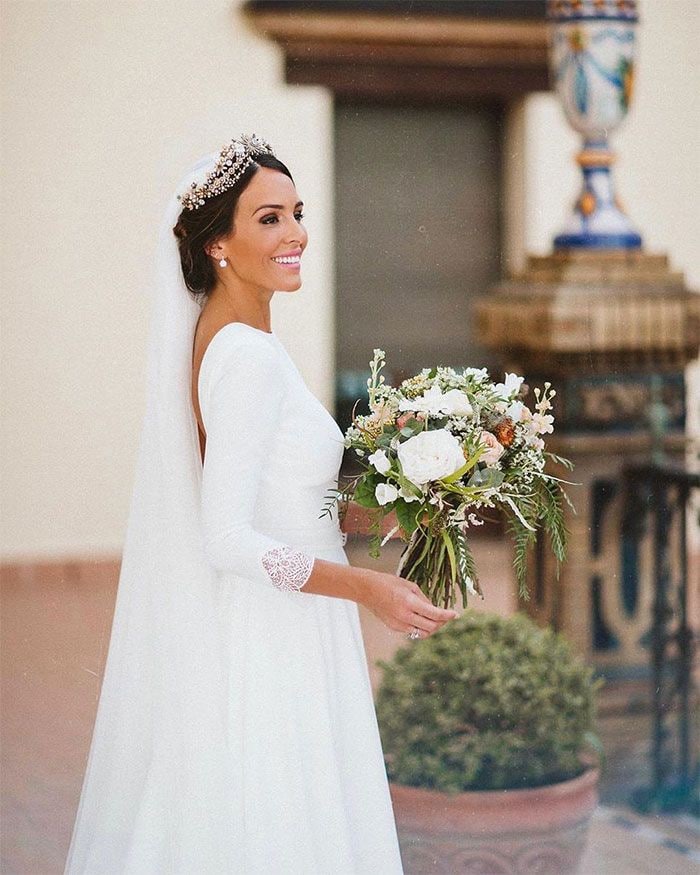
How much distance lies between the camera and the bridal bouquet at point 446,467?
2.18 m

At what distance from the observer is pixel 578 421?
4371 millimetres

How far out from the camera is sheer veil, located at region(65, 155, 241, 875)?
230 cm

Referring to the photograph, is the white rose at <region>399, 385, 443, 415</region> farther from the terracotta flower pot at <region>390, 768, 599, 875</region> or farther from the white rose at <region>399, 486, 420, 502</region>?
the terracotta flower pot at <region>390, 768, 599, 875</region>

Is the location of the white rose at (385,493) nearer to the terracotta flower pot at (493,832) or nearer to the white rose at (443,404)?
the white rose at (443,404)

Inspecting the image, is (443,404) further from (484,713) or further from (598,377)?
(598,377)

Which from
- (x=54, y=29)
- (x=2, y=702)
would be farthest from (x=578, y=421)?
(x=54, y=29)

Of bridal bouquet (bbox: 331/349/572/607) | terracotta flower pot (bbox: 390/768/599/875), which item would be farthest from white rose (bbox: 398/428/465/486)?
terracotta flower pot (bbox: 390/768/599/875)

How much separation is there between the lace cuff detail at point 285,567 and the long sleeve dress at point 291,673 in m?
0.06

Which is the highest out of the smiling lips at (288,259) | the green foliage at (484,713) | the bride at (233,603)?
the smiling lips at (288,259)

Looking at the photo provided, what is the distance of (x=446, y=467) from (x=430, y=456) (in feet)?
0.09

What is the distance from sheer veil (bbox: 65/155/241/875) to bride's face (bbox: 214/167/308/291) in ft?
0.27

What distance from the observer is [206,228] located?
2.30 metres

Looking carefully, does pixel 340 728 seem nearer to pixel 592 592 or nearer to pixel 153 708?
pixel 153 708

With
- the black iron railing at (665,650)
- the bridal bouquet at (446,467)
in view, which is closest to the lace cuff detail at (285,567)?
the bridal bouquet at (446,467)
